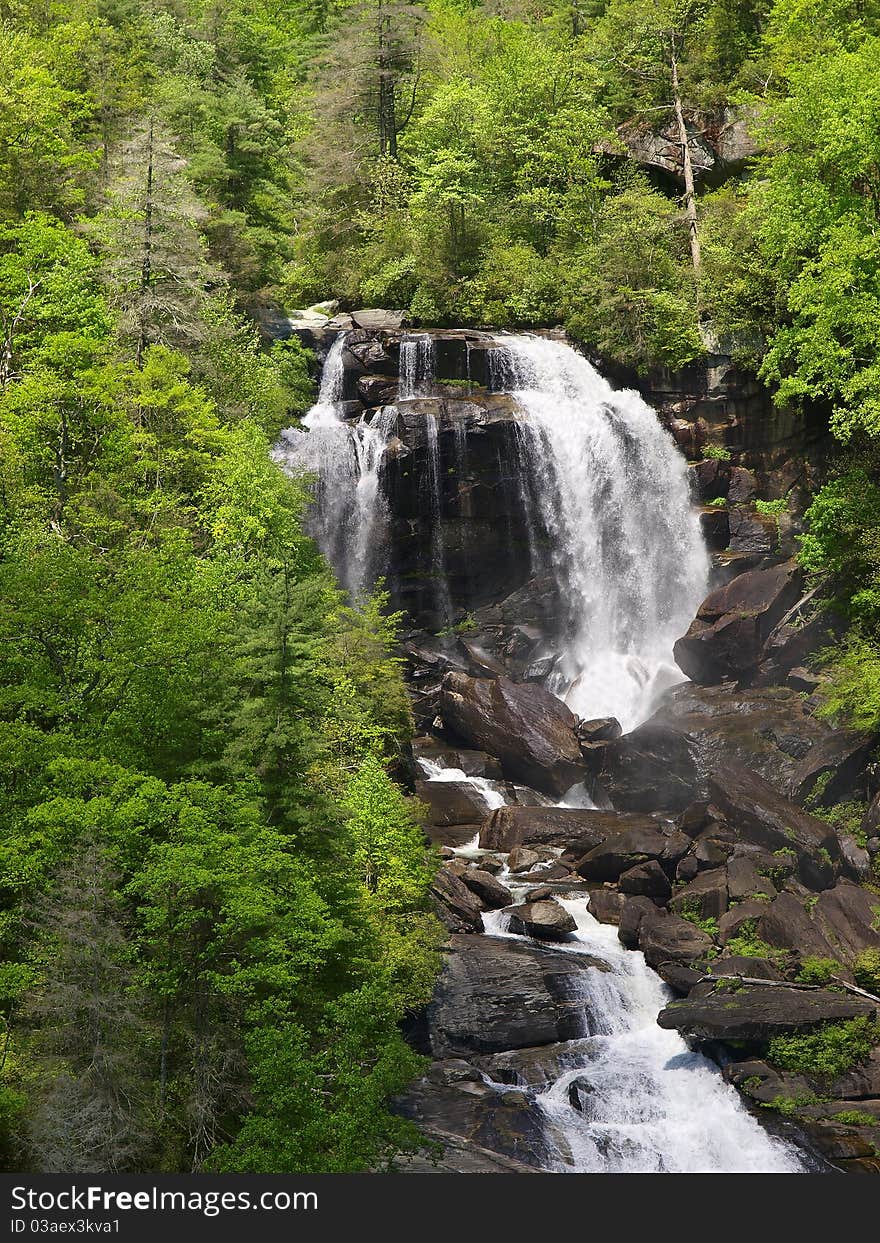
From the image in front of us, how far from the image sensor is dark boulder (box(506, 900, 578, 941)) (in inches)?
1008

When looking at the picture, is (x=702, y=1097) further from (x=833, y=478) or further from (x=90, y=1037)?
(x=833, y=478)

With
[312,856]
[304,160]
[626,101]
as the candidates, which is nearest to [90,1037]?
[312,856]

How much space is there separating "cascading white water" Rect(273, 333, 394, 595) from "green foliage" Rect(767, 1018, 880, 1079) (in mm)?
21394

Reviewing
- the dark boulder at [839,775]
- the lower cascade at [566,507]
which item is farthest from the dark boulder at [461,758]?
the dark boulder at [839,775]

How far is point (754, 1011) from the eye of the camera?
22234 mm

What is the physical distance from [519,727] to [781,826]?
9.01 metres

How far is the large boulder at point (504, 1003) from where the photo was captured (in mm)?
22625

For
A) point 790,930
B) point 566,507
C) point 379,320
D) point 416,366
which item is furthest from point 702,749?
point 379,320

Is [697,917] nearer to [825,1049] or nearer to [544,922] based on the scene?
[544,922]

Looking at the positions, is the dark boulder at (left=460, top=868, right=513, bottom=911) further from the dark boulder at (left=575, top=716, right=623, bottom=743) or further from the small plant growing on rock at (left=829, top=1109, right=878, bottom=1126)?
the small plant growing on rock at (left=829, top=1109, right=878, bottom=1126)

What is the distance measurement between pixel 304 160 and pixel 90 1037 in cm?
5622

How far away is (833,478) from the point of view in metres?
38.0

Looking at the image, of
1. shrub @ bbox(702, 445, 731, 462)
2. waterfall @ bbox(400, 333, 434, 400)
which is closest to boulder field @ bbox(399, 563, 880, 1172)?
shrub @ bbox(702, 445, 731, 462)

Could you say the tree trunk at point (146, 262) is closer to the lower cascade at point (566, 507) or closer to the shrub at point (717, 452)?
the lower cascade at point (566, 507)
